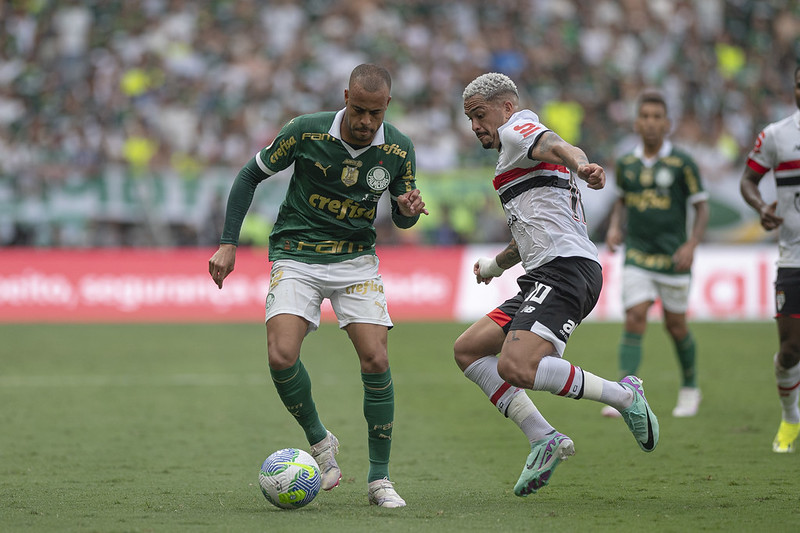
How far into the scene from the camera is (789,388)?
770cm

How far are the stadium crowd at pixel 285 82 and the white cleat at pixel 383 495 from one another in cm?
1419

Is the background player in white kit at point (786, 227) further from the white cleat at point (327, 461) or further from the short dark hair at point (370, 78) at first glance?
the white cleat at point (327, 461)

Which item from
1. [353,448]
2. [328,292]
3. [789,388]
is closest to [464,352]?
[328,292]

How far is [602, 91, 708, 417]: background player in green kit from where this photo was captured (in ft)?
32.3

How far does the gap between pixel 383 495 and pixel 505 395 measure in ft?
3.25

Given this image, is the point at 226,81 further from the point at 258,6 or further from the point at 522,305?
the point at 522,305

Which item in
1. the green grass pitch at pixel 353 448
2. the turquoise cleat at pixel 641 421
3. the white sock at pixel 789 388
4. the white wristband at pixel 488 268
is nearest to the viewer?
the green grass pitch at pixel 353 448

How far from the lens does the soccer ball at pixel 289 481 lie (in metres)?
5.72

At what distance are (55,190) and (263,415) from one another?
11.2 meters

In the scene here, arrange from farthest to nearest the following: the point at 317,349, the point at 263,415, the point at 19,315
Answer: the point at 19,315 → the point at 317,349 → the point at 263,415

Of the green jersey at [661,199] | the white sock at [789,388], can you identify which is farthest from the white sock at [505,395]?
the green jersey at [661,199]

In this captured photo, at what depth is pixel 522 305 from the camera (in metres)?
6.09

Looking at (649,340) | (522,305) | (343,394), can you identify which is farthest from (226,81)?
(522,305)

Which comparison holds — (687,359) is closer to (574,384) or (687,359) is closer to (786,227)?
(786,227)
